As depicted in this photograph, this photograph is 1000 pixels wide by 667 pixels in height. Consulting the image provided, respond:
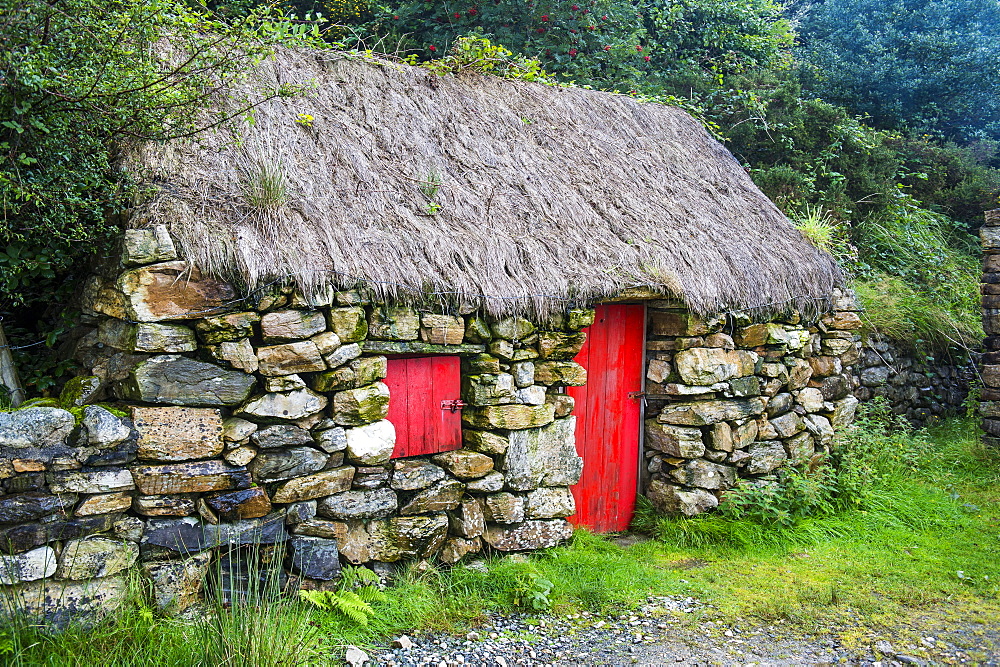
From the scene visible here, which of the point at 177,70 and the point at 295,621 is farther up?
the point at 177,70

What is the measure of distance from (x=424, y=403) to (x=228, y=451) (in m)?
1.32

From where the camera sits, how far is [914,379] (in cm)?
915

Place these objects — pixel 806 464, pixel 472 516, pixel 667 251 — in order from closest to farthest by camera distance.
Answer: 1. pixel 472 516
2. pixel 667 251
3. pixel 806 464

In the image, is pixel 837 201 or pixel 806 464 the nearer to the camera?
Answer: pixel 806 464

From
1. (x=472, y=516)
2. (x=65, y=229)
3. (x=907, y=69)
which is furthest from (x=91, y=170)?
Answer: (x=907, y=69)

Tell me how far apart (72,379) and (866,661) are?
4711 mm

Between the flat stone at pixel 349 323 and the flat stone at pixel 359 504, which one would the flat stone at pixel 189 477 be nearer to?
the flat stone at pixel 359 504

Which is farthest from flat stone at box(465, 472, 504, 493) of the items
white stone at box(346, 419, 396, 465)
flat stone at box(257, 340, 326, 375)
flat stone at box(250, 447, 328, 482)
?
flat stone at box(257, 340, 326, 375)

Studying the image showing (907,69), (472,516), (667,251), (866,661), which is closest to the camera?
(866,661)

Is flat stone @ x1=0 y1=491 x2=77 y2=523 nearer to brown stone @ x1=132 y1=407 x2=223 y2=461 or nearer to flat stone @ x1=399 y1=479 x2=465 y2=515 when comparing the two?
brown stone @ x1=132 y1=407 x2=223 y2=461

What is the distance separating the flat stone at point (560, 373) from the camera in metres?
5.23

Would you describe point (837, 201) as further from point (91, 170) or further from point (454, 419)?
point (91, 170)

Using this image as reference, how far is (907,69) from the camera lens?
43.5 ft

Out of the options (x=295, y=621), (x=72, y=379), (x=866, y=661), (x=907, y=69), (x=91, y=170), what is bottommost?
(x=866, y=661)
